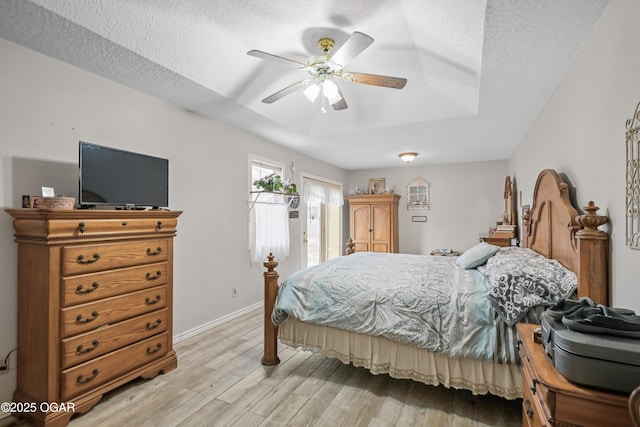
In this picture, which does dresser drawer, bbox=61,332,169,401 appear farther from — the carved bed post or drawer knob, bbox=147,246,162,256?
the carved bed post

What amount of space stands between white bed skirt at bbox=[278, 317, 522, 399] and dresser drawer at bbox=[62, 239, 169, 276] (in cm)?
118

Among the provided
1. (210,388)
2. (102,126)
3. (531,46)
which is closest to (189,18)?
(102,126)

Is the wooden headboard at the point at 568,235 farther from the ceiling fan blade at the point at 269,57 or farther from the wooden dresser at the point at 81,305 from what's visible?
the wooden dresser at the point at 81,305

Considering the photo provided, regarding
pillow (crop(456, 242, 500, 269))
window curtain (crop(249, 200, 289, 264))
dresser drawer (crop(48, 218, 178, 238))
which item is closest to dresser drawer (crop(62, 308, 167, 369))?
dresser drawer (crop(48, 218, 178, 238))

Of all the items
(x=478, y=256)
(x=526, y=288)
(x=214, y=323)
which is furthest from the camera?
(x=214, y=323)

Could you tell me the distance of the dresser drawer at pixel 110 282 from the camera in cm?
180

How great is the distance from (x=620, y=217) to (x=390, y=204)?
4629 mm

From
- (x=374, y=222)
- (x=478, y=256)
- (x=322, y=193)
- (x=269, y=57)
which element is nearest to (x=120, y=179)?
(x=269, y=57)

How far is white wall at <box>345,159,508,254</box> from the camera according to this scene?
5.73 metres

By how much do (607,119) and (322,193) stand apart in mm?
4409

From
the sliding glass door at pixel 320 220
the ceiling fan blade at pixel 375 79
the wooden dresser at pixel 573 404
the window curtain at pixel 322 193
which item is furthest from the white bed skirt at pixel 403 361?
the window curtain at pixel 322 193

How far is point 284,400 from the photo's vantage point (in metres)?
2.03

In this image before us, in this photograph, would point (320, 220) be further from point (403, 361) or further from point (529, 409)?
point (529, 409)

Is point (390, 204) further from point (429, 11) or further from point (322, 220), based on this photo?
point (429, 11)
